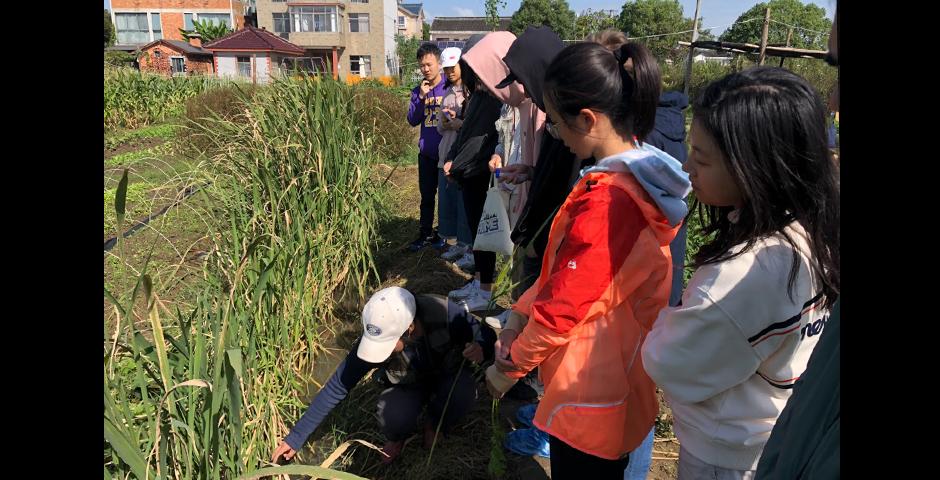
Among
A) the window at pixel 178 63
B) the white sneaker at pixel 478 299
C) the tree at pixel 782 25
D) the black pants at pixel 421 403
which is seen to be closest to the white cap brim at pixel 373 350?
the black pants at pixel 421 403

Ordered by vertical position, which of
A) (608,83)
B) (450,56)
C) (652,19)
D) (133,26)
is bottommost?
(608,83)

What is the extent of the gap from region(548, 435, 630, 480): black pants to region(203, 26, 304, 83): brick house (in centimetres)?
1277

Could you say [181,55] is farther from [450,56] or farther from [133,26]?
[450,56]

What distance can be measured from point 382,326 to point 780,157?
117 centimetres

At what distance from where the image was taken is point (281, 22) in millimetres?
37562

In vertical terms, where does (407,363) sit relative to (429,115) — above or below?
below

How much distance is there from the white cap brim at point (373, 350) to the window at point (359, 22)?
39512mm

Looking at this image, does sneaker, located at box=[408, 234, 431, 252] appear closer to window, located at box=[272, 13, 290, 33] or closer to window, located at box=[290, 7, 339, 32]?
window, located at box=[290, 7, 339, 32]

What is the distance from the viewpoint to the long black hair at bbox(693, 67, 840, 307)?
0.89 m

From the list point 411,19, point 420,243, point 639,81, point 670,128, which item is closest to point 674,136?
point 670,128

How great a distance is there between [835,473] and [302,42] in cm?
4048
